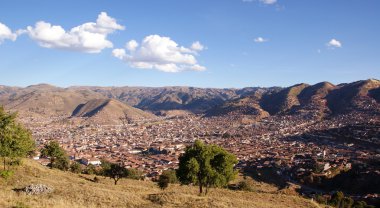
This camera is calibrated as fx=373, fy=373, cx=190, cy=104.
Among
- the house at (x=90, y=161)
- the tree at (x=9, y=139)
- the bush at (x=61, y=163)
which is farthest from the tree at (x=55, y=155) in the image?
the house at (x=90, y=161)

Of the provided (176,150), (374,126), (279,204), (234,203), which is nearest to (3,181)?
(234,203)

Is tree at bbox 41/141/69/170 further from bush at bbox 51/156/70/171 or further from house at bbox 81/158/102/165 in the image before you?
house at bbox 81/158/102/165

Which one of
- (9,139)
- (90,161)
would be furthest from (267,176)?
(9,139)

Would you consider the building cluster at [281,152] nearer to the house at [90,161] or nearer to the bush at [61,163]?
the house at [90,161]

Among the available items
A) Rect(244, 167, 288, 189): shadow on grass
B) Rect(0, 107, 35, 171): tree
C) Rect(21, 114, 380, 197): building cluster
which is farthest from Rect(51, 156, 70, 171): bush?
Rect(244, 167, 288, 189): shadow on grass

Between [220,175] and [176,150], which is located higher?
[220,175]

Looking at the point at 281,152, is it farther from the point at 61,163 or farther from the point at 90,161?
the point at 61,163

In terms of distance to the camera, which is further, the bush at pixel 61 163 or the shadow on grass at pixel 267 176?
the shadow on grass at pixel 267 176

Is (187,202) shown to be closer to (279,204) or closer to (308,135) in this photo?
(279,204)
